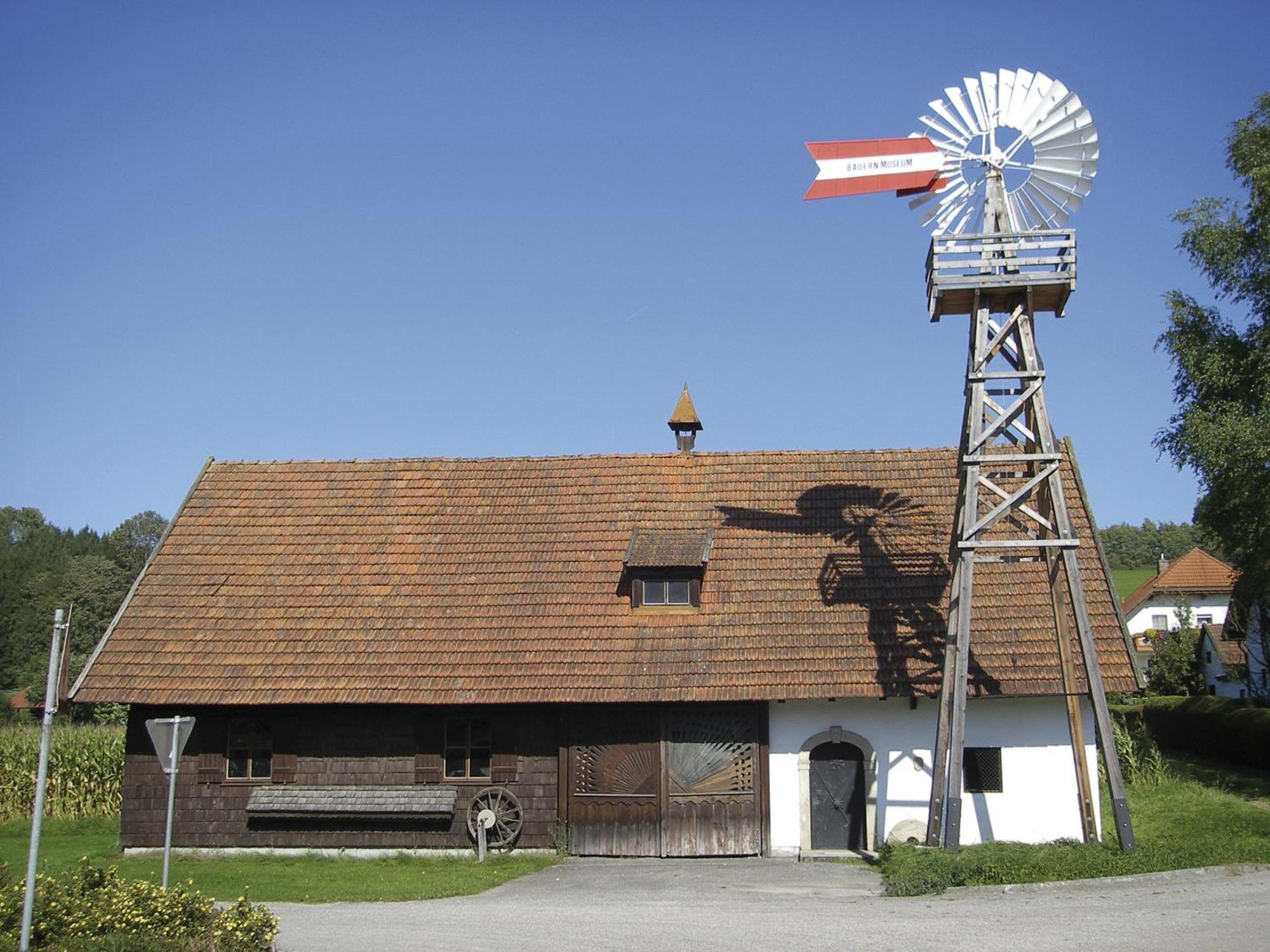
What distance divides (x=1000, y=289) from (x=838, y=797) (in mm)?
8330

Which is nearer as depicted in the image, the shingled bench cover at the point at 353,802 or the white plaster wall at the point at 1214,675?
the shingled bench cover at the point at 353,802

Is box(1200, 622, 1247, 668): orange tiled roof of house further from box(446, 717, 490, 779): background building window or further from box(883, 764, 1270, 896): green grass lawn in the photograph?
box(446, 717, 490, 779): background building window

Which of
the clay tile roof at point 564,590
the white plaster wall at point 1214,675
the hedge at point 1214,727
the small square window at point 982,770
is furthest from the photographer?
the white plaster wall at point 1214,675

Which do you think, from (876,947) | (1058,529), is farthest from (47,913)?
(1058,529)

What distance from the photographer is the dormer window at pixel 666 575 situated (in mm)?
19922

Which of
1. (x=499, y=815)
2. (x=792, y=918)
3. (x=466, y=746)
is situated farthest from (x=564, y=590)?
(x=792, y=918)

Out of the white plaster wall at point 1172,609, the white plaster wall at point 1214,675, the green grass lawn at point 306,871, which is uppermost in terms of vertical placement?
the white plaster wall at point 1172,609

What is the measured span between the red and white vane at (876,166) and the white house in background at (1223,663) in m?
35.3

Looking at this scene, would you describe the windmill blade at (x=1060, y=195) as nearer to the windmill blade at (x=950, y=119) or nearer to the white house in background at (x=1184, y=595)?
the windmill blade at (x=950, y=119)

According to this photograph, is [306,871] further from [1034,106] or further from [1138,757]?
[1138,757]

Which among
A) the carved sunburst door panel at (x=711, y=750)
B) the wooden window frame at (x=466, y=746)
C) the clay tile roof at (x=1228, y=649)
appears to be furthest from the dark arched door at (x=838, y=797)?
the clay tile roof at (x=1228, y=649)

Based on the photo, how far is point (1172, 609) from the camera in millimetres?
59625

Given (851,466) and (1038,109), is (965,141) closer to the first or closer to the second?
(1038,109)

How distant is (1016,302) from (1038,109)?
2.82 metres
